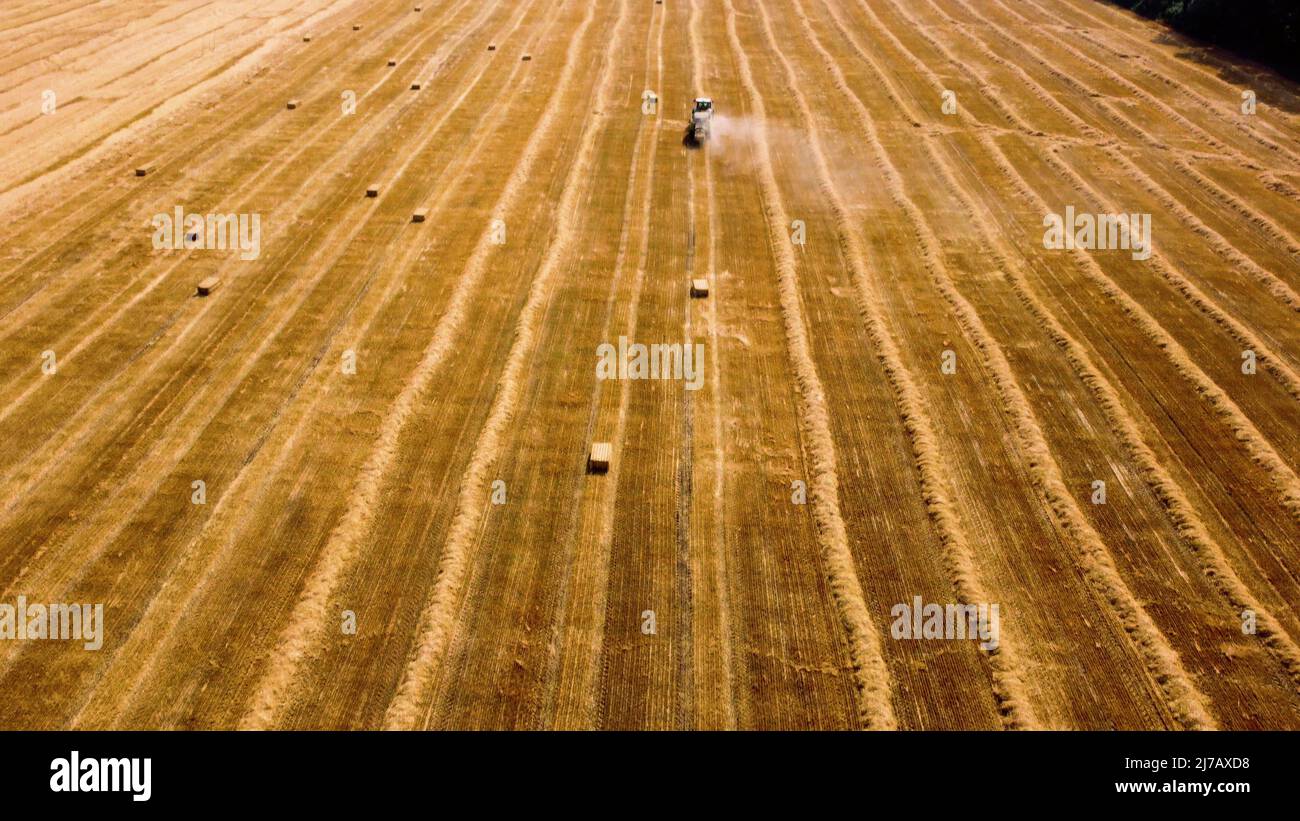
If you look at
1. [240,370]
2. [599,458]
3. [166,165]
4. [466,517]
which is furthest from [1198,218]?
[166,165]

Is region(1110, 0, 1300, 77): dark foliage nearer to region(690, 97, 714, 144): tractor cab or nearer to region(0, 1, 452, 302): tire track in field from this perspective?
region(690, 97, 714, 144): tractor cab

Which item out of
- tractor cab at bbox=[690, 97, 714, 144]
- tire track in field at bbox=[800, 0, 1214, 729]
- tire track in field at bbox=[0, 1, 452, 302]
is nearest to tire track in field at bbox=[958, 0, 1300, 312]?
tire track in field at bbox=[800, 0, 1214, 729]

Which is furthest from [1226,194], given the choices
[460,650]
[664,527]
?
[460,650]

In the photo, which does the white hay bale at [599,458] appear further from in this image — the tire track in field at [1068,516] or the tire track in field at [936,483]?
the tire track in field at [1068,516]

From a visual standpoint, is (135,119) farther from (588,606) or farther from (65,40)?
(588,606)
